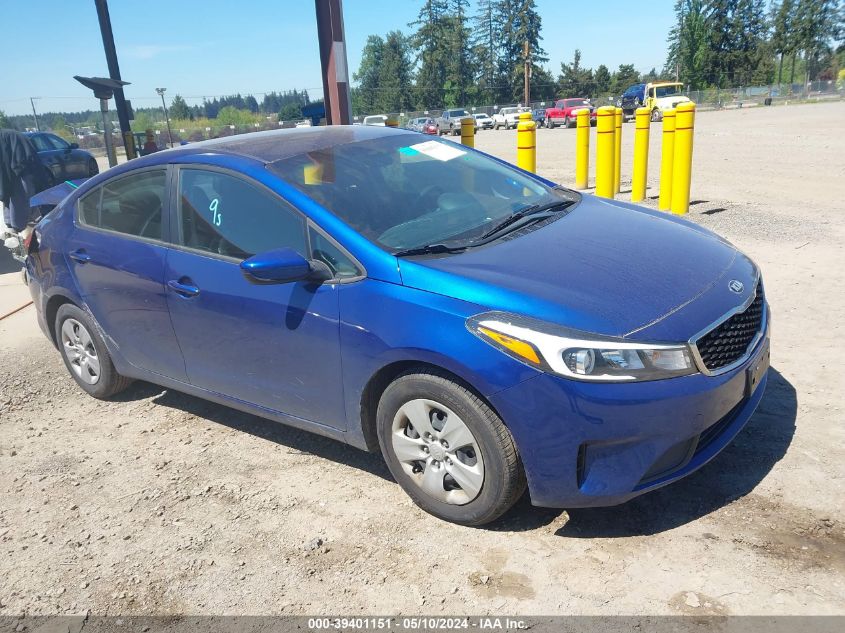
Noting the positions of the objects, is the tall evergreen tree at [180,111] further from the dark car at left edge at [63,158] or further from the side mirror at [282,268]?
the side mirror at [282,268]

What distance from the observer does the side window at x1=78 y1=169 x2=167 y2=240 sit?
4.07 metres

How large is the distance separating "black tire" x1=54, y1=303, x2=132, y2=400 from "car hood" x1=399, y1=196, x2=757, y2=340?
2.61 m

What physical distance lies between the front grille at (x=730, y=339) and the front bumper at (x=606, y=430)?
0.07 m

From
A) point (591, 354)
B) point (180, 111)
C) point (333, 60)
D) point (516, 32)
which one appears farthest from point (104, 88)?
point (516, 32)

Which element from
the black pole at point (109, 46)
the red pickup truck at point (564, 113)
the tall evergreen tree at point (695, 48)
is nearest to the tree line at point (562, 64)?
the tall evergreen tree at point (695, 48)

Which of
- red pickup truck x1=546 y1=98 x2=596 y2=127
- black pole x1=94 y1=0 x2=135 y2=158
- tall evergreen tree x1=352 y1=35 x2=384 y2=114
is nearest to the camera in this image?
black pole x1=94 y1=0 x2=135 y2=158

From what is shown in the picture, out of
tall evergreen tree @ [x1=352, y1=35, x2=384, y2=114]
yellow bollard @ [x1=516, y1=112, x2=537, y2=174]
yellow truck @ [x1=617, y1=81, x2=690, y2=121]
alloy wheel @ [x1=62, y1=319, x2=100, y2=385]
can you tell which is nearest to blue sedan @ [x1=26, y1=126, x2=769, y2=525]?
alloy wheel @ [x1=62, y1=319, x2=100, y2=385]

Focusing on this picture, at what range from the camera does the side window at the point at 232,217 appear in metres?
3.43

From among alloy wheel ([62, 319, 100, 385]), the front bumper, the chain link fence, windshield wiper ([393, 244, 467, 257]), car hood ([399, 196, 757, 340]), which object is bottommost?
the chain link fence

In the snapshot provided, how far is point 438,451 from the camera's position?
3012mm

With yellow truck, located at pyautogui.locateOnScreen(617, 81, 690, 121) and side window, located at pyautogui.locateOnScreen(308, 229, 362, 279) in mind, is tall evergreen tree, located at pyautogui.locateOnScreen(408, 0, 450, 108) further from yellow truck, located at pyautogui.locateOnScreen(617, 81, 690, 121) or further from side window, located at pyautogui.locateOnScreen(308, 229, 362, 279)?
side window, located at pyautogui.locateOnScreen(308, 229, 362, 279)

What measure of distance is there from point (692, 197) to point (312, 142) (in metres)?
7.78

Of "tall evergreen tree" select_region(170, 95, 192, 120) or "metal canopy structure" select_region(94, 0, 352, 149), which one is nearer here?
"metal canopy structure" select_region(94, 0, 352, 149)

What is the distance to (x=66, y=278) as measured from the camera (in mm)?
4598
